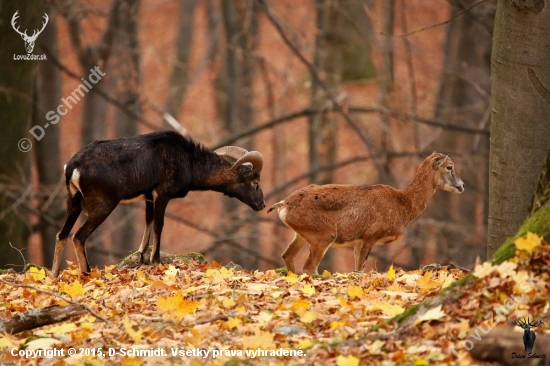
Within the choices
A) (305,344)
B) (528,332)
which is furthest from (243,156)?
(528,332)

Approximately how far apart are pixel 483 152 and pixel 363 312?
15211 mm

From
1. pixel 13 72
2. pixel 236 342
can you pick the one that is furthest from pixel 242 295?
pixel 13 72

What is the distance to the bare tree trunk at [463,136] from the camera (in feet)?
77.5

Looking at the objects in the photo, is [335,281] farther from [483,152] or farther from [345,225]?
[483,152]

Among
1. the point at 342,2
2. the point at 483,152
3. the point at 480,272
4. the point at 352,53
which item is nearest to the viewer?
the point at 480,272

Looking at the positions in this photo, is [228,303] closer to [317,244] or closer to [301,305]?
[301,305]

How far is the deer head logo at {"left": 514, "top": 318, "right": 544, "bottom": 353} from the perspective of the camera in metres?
5.51

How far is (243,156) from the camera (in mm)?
13539

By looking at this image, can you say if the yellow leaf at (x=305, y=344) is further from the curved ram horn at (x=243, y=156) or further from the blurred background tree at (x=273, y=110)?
the blurred background tree at (x=273, y=110)

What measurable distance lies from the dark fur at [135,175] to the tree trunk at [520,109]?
190 inches

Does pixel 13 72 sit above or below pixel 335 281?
above

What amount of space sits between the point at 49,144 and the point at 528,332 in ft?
55.4

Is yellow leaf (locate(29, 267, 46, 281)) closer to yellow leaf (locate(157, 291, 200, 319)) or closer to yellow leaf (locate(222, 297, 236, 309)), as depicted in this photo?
yellow leaf (locate(157, 291, 200, 319))

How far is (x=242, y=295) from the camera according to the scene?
26.1ft
